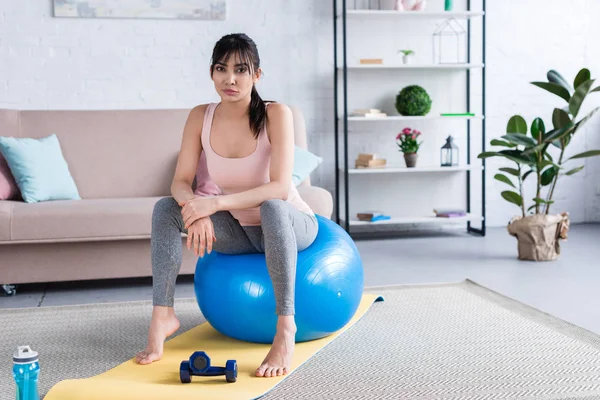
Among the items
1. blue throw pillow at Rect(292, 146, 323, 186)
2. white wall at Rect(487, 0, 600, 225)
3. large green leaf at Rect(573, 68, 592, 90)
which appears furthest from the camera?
white wall at Rect(487, 0, 600, 225)

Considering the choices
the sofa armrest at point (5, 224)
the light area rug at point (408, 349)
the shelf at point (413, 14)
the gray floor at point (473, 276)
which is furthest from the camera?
the shelf at point (413, 14)

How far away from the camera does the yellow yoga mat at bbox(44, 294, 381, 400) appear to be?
1.89 metres

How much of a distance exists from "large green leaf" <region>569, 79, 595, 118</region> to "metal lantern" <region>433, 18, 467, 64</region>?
1470mm

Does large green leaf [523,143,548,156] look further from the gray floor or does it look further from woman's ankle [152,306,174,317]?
woman's ankle [152,306,174,317]

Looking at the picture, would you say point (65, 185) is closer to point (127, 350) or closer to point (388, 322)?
point (127, 350)

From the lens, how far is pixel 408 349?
237 centimetres

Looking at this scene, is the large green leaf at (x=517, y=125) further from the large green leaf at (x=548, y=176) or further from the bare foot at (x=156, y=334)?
the bare foot at (x=156, y=334)

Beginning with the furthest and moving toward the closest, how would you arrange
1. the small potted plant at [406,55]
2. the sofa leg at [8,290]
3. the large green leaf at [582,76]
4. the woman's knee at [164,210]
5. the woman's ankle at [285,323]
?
the small potted plant at [406,55] < the large green leaf at [582,76] < the sofa leg at [8,290] < the woman's knee at [164,210] < the woman's ankle at [285,323]

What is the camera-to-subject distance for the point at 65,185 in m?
3.72

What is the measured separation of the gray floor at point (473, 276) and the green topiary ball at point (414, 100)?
0.89 m

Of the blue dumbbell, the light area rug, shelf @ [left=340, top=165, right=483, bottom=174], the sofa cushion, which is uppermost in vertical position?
shelf @ [left=340, top=165, right=483, bottom=174]

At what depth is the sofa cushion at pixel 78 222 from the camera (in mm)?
3271

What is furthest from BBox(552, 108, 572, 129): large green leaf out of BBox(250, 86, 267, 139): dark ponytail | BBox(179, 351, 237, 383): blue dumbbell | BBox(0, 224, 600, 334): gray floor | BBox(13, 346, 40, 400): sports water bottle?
BBox(13, 346, 40, 400): sports water bottle

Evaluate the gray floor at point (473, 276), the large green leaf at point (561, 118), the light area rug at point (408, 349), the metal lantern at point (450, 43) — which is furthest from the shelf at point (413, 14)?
the light area rug at point (408, 349)
